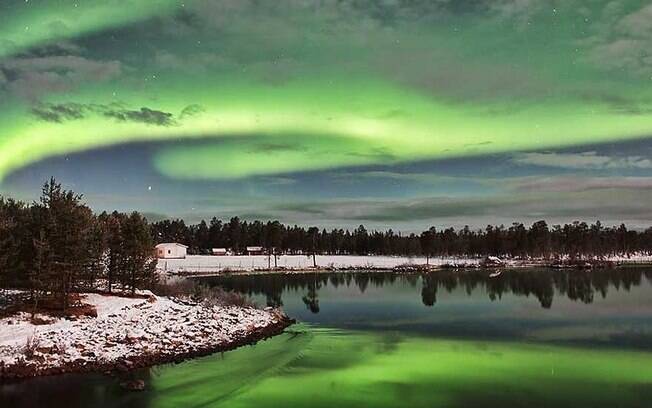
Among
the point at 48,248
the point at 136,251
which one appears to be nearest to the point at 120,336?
the point at 48,248

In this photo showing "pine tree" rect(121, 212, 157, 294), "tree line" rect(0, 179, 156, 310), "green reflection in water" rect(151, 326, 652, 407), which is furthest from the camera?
"pine tree" rect(121, 212, 157, 294)

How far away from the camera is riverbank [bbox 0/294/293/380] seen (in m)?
29.9

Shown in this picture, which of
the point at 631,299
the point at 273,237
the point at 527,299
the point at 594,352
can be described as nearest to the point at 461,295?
the point at 527,299

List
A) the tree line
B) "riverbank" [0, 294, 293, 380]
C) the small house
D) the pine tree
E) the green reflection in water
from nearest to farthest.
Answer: the green reflection in water
"riverbank" [0, 294, 293, 380]
the tree line
the pine tree
the small house

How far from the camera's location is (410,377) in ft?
94.6

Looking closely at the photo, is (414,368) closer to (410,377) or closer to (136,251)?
(410,377)

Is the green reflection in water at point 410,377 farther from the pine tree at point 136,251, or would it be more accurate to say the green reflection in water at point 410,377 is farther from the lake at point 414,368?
the pine tree at point 136,251

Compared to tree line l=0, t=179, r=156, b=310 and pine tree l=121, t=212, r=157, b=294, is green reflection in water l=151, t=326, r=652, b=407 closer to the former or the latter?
tree line l=0, t=179, r=156, b=310

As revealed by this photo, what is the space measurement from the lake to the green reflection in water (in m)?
0.06

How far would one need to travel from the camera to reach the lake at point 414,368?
24.7 meters

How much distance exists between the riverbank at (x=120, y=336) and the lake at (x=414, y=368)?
148 cm

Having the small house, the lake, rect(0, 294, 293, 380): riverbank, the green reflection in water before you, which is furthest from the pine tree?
the small house

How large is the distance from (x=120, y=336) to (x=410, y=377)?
18.6 m

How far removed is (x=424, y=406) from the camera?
926 inches
